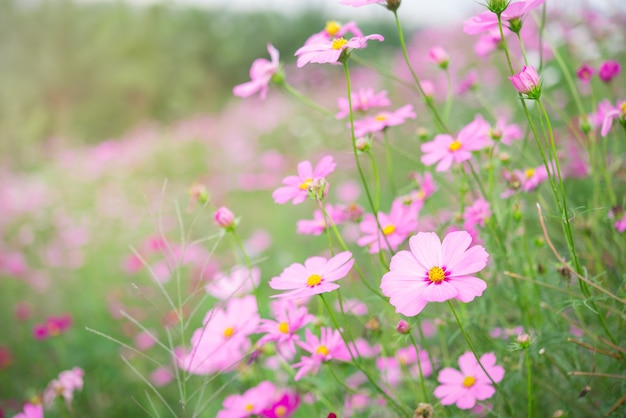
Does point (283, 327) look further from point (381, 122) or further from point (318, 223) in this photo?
point (381, 122)

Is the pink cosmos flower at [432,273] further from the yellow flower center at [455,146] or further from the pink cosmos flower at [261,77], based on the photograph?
the pink cosmos flower at [261,77]

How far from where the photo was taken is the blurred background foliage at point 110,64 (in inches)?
245

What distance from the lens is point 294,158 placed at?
3037 millimetres

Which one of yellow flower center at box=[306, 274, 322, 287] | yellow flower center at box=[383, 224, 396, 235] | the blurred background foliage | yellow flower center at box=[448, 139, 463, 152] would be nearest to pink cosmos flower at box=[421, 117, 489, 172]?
yellow flower center at box=[448, 139, 463, 152]

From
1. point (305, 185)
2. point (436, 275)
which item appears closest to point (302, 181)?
point (305, 185)

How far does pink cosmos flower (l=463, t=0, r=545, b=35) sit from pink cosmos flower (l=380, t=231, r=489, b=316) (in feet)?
0.89

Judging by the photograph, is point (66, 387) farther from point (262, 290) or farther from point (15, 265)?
point (15, 265)

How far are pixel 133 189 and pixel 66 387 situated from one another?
257 cm

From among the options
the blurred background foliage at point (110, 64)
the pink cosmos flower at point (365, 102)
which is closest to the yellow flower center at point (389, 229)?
the pink cosmos flower at point (365, 102)

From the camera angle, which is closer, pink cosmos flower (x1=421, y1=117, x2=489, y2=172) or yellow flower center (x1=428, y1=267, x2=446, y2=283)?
yellow flower center (x1=428, y1=267, x2=446, y2=283)

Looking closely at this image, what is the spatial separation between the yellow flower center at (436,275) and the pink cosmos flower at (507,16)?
0.31 metres

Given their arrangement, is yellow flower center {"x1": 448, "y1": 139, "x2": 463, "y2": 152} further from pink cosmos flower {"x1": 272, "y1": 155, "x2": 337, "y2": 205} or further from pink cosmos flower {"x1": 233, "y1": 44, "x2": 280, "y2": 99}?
pink cosmos flower {"x1": 233, "y1": 44, "x2": 280, "y2": 99}

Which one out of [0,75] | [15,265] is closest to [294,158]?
[15,265]

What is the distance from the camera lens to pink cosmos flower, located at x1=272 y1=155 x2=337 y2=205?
657mm
